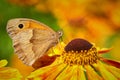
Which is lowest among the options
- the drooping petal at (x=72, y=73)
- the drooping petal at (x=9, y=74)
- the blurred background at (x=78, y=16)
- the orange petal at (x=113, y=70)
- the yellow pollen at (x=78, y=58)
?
the drooping petal at (x=9, y=74)

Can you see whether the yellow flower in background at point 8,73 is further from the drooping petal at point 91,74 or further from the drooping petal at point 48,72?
the drooping petal at point 91,74

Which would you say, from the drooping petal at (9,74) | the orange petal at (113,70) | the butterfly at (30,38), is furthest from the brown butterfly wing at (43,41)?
the orange petal at (113,70)

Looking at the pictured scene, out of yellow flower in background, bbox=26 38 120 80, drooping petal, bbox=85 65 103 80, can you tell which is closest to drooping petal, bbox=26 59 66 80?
yellow flower in background, bbox=26 38 120 80

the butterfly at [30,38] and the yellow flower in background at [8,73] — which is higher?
the butterfly at [30,38]

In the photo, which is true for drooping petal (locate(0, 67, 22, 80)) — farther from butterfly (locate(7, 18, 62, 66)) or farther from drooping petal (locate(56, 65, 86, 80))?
drooping petal (locate(56, 65, 86, 80))
